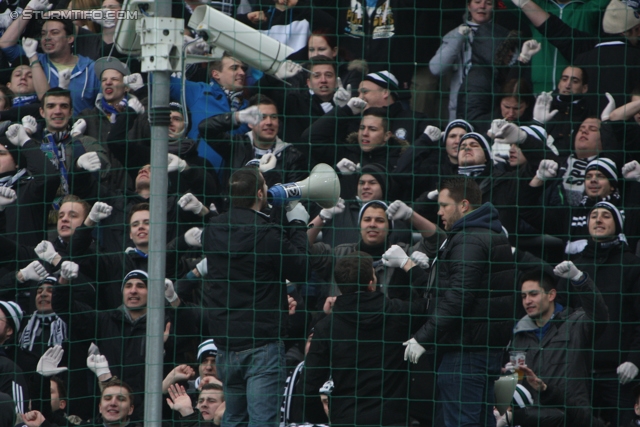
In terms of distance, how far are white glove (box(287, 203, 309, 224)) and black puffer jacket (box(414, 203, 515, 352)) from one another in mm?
959

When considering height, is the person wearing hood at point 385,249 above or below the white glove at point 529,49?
below

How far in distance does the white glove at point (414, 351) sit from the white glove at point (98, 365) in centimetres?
207

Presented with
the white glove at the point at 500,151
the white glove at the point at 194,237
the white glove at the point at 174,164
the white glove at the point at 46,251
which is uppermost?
the white glove at the point at 500,151

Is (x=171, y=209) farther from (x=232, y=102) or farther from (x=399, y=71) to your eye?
(x=399, y=71)

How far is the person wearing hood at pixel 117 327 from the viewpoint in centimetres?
729

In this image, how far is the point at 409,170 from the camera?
8.20 metres

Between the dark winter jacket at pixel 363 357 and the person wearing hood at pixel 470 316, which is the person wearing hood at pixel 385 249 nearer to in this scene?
the person wearing hood at pixel 470 316

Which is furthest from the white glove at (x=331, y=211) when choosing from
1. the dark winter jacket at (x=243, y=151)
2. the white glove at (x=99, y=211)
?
the white glove at (x=99, y=211)

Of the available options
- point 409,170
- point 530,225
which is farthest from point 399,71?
point 530,225

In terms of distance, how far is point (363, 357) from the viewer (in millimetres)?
6527

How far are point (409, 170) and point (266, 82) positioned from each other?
1738mm

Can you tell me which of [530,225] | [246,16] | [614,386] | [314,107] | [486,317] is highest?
[246,16]

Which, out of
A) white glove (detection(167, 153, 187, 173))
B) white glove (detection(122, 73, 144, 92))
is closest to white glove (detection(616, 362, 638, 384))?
white glove (detection(167, 153, 187, 173))
